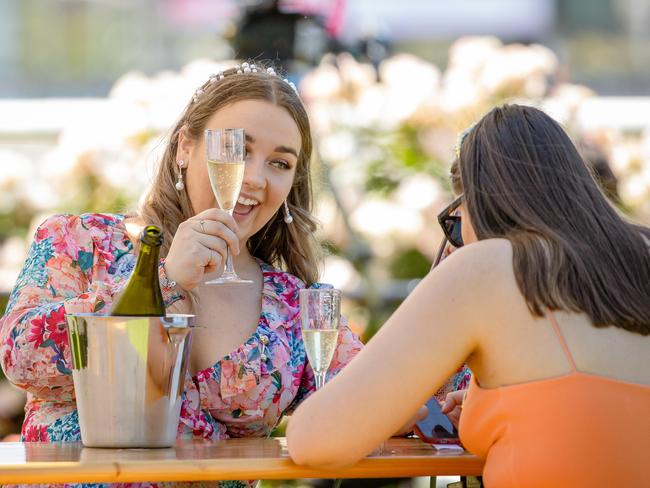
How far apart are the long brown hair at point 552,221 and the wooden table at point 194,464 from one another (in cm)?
34

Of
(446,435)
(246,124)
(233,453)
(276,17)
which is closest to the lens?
(233,453)

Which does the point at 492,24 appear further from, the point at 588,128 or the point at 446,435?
the point at 446,435

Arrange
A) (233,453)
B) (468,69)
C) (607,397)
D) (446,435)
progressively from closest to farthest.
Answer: (607,397)
(233,453)
(446,435)
(468,69)

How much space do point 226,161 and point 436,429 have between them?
2.12ft

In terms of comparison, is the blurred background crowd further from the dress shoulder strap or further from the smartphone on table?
the dress shoulder strap

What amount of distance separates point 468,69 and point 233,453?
277 centimetres

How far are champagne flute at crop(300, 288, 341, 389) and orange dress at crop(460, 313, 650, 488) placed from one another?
0.35 m

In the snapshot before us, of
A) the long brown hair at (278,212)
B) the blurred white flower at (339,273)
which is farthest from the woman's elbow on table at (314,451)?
the blurred white flower at (339,273)

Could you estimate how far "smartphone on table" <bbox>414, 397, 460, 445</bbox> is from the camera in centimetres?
228

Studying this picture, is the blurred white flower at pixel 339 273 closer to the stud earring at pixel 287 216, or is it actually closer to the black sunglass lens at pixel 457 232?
the stud earring at pixel 287 216

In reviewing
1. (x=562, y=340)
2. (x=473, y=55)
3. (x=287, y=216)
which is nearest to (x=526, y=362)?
(x=562, y=340)

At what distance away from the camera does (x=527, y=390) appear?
6.33ft

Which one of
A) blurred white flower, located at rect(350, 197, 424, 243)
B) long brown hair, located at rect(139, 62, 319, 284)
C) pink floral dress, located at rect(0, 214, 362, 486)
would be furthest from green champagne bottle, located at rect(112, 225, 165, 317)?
blurred white flower, located at rect(350, 197, 424, 243)

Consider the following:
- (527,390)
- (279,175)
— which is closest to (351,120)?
(279,175)
